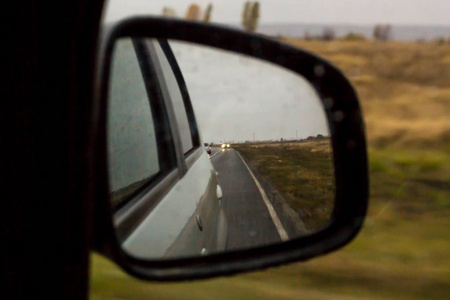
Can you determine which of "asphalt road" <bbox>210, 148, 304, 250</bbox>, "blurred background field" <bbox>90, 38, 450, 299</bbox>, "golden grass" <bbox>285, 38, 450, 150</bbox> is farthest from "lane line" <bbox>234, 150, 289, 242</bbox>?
"golden grass" <bbox>285, 38, 450, 150</bbox>

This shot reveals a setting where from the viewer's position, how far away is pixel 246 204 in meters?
2.53

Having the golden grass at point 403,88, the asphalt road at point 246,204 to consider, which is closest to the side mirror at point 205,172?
the asphalt road at point 246,204

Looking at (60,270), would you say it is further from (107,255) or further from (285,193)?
→ (285,193)

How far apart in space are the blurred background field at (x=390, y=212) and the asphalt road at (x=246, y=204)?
1.72 feet

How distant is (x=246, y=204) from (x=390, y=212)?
12.9 ft

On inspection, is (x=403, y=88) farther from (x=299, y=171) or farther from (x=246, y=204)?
(x=246, y=204)

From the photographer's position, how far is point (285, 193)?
2695 millimetres

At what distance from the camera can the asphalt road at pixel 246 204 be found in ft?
7.74

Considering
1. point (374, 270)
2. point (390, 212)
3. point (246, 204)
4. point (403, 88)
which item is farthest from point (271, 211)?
point (403, 88)

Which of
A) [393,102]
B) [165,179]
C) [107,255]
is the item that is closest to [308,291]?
[165,179]

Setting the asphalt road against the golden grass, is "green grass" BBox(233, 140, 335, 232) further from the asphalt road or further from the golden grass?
the golden grass

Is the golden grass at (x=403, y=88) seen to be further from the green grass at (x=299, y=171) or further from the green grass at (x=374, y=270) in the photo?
the green grass at (x=299, y=171)

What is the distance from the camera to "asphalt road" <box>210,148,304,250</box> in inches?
92.9

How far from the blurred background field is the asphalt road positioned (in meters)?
0.52
